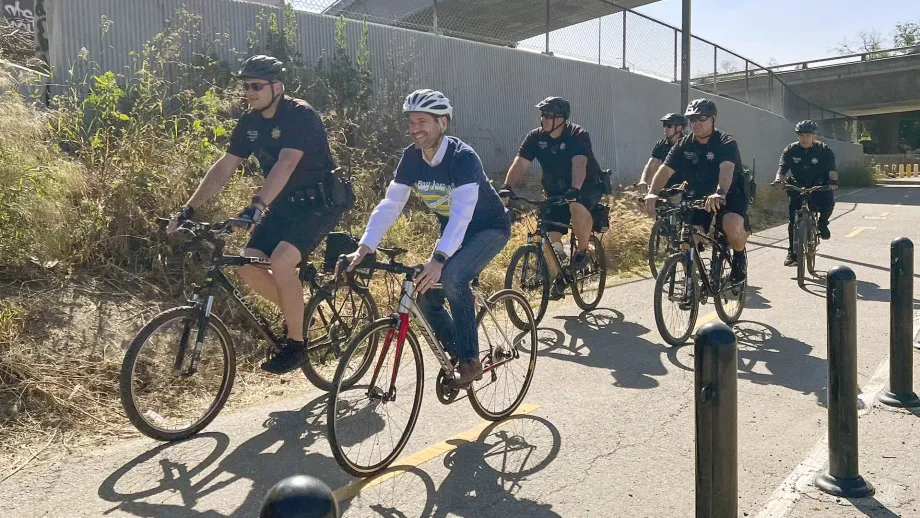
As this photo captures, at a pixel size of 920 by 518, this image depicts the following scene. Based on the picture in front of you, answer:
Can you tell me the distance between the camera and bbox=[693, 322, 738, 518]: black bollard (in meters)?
2.82

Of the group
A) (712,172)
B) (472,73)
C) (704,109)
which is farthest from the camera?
(472,73)

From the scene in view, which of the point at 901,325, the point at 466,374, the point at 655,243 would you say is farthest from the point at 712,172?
the point at 466,374

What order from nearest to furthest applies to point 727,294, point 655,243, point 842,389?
point 842,389 → point 727,294 → point 655,243

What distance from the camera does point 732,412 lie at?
2.88 metres

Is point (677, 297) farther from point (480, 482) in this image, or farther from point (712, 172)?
point (480, 482)

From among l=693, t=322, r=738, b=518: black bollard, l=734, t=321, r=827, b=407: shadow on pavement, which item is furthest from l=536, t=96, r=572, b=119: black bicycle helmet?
l=693, t=322, r=738, b=518: black bollard

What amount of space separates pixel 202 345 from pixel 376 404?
1168mm

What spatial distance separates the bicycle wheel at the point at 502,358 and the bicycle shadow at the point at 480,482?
20cm

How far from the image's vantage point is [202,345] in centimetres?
471

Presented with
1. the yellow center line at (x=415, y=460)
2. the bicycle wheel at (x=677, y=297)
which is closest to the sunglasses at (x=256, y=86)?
the yellow center line at (x=415, y=460)

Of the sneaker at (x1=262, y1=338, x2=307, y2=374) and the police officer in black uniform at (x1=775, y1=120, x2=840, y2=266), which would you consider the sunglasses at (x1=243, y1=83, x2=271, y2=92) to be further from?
the police officer in black uniform at (x1=775, y1=120, x2=840, y2=266)

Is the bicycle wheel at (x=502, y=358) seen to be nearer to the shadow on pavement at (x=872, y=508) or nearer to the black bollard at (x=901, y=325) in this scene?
the shadow on pavement at (x=872, y=508)

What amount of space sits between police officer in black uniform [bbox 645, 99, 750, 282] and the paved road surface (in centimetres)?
112

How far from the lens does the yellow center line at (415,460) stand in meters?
4.10
